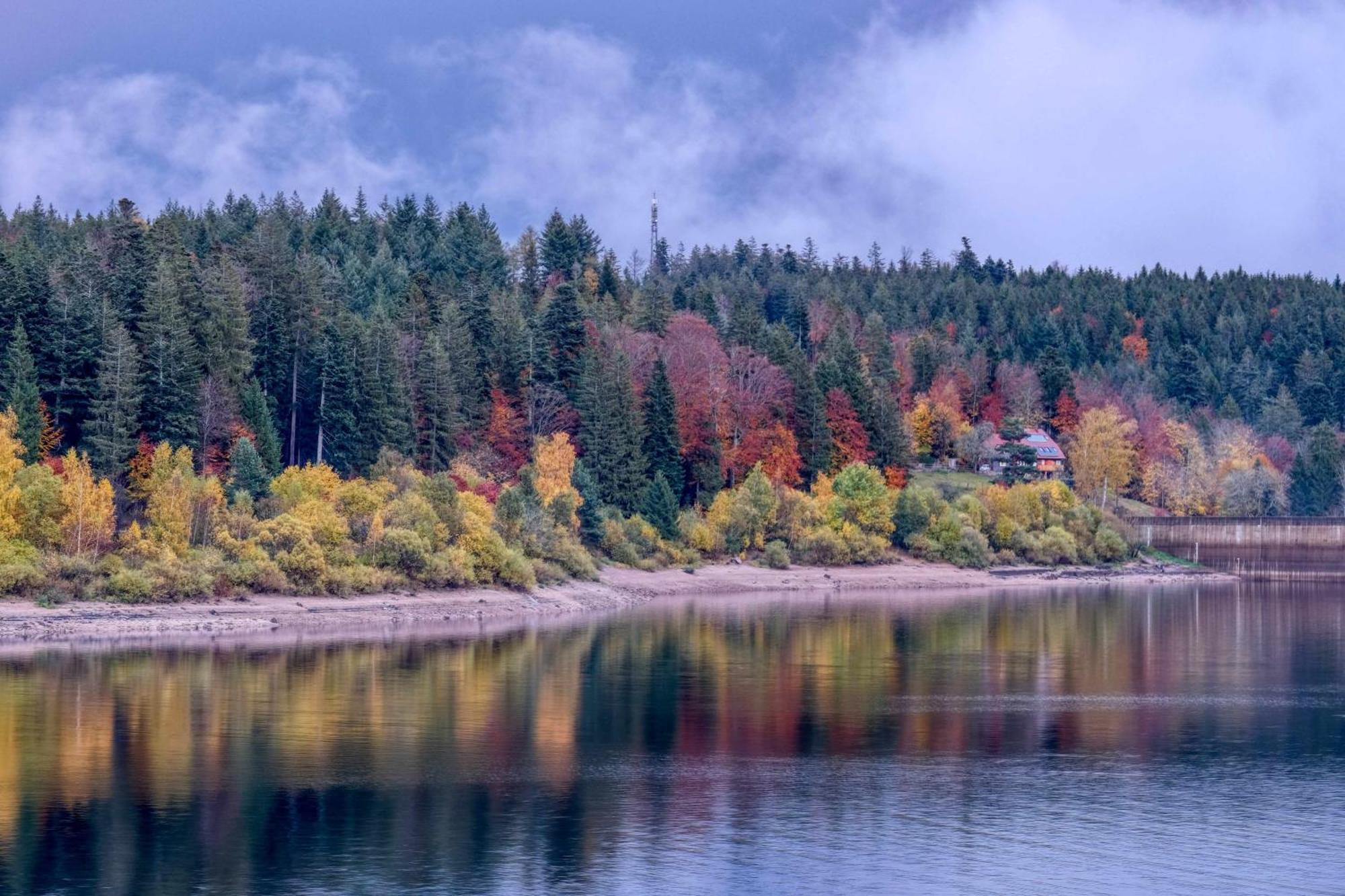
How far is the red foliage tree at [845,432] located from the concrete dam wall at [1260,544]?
2661 centimetres

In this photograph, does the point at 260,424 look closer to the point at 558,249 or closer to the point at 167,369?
the point at 167,369

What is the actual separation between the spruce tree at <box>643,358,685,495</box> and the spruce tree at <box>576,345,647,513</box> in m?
1.64

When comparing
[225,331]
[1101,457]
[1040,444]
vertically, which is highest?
[225,331]

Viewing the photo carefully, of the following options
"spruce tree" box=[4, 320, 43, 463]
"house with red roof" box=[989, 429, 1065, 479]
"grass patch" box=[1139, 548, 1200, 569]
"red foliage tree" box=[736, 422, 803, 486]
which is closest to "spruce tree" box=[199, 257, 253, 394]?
"spruce tree" box=[4, 320, 43, 463]

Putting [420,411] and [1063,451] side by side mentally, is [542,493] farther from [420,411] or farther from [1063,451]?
[1063,451]

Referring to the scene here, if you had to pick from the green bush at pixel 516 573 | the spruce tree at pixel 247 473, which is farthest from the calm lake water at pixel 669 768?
the spruce tree at pixel 247 473

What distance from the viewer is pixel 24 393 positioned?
94.4 metres

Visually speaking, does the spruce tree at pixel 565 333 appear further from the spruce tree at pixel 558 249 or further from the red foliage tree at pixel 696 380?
the spruce tree at pixel 558 249

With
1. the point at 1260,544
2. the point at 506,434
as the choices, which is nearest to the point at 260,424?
the point at 506,434

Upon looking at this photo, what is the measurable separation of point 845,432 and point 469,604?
6483 centimetres

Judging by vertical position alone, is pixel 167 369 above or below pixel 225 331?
below

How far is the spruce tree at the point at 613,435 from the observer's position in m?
125

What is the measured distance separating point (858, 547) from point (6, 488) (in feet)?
221

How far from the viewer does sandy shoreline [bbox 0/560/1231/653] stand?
75.1 metres
